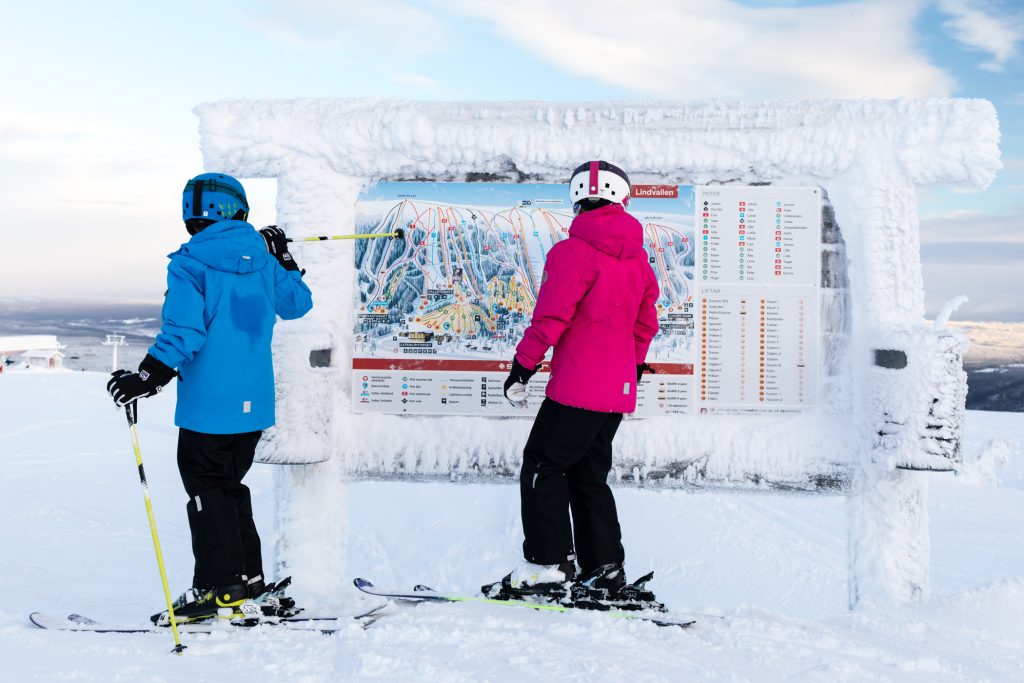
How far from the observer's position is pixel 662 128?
4043mm

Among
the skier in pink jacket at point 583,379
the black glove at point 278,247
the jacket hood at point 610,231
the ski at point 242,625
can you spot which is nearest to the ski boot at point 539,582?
the skier in pink jacket at point 583,379

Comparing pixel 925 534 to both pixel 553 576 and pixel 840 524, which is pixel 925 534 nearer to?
pixel 553 576

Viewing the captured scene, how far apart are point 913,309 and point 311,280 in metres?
3.25

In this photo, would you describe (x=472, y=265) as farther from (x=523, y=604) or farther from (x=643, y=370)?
(x=523, y=604)

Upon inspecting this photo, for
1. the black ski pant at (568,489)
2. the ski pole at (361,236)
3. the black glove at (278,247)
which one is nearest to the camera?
the black ski pant at (568,489)

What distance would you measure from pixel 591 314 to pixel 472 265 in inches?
47.3

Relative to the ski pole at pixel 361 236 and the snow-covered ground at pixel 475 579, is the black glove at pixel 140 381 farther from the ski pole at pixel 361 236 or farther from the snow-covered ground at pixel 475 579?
the ski pole at pixel 361 236

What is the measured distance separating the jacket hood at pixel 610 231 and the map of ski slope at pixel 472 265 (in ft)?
2.95

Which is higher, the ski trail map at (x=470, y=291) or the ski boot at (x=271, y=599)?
the ski trail map at (x=470, y=291)

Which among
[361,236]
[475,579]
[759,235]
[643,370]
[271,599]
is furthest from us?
[475,579]

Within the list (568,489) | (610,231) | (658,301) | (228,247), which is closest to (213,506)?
(228,247)

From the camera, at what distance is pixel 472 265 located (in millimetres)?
4145

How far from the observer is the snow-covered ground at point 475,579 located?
2637 mm

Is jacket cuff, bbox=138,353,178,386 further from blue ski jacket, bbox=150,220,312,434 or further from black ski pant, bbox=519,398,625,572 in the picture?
black ski pant, bbox=519,398,625,572
